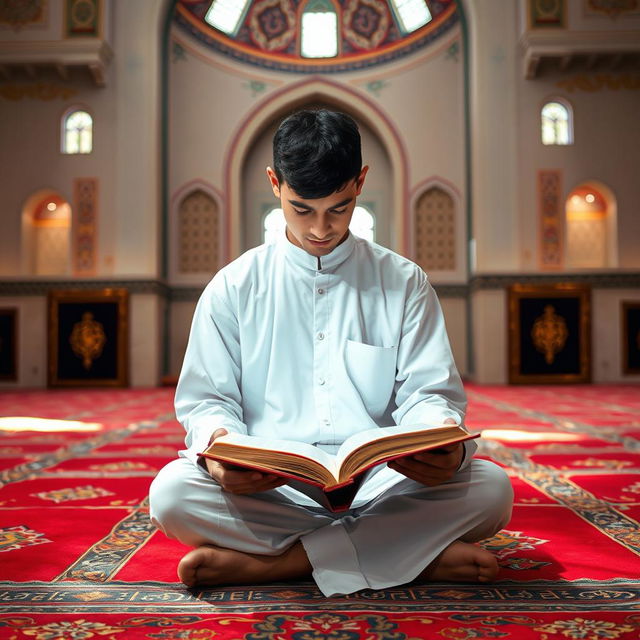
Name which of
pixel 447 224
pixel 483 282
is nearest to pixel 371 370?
pixel 483 282

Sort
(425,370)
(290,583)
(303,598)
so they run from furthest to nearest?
(425,370)
(290,583)
(303,598)

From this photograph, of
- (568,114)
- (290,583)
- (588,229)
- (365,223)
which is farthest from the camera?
(365,223)

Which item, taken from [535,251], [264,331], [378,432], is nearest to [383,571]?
[378,432]

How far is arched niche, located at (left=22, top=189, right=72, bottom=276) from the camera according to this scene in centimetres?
1079

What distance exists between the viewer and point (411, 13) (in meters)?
11.7

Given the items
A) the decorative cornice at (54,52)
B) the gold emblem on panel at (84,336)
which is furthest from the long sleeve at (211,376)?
the decorative cornice at (54,52)

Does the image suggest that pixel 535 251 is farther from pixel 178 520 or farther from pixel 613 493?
pixel 178 520

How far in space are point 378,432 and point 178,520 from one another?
481mm

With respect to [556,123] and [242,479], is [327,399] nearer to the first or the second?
[242,479]

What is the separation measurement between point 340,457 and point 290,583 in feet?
1.25

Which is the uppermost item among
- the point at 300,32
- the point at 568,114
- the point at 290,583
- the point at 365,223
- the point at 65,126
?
the point at 300,32

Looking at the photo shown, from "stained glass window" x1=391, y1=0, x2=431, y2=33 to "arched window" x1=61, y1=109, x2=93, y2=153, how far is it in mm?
5257

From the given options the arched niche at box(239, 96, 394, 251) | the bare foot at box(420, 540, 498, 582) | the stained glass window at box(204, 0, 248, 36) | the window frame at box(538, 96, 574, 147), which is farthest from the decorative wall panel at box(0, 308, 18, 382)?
the bare foot at box(420, 540, 498, 582)

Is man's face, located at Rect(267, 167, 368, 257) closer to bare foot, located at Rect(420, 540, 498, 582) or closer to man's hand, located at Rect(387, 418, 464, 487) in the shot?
man's hand, located at Rect(387, 418, 464, 487)
